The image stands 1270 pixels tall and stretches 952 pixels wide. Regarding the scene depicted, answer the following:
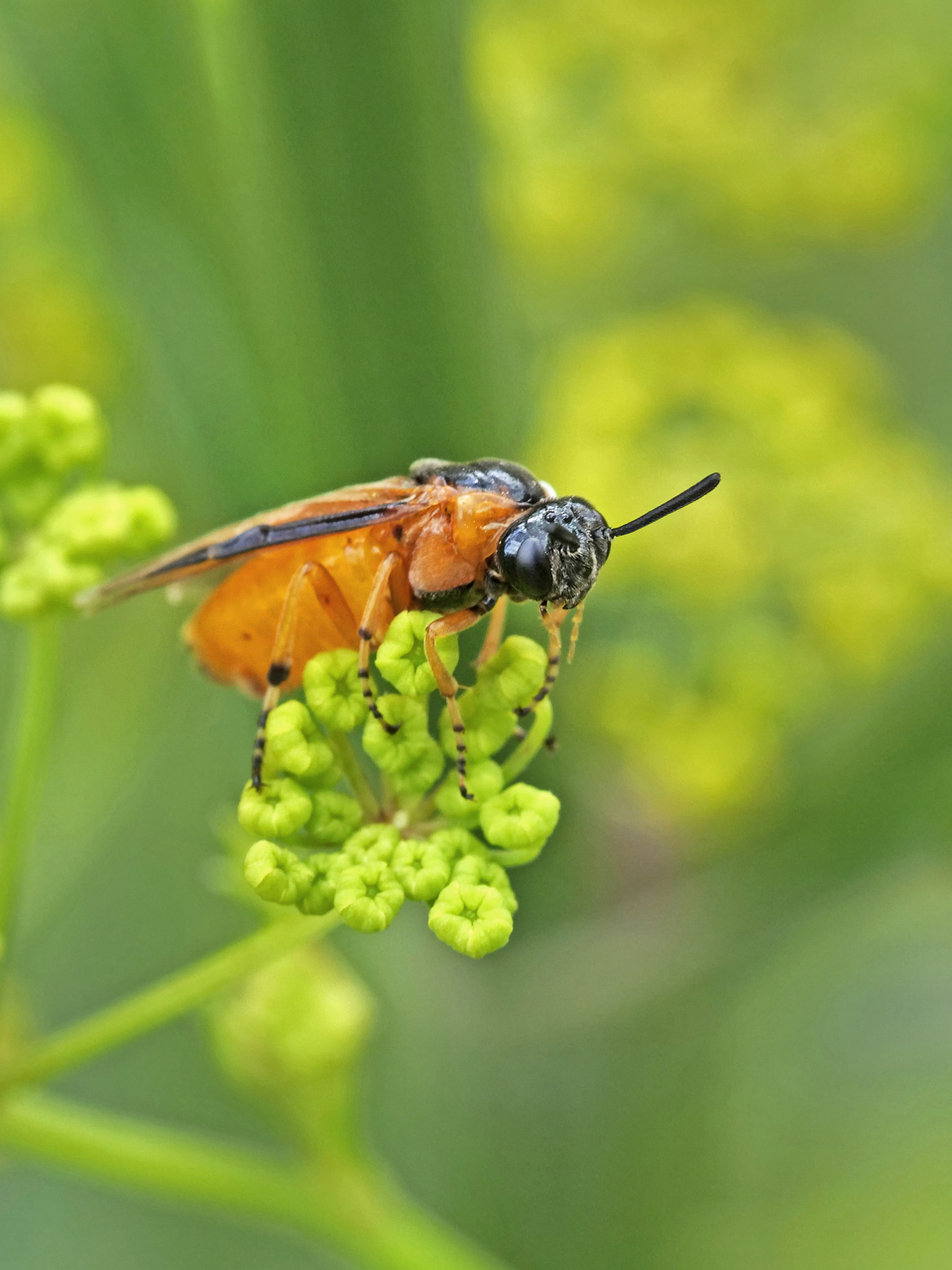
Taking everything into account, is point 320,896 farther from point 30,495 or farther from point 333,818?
point 30,495

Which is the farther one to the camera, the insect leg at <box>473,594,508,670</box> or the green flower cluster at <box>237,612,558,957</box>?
the insect leg at <box>473,594,508,670</box>

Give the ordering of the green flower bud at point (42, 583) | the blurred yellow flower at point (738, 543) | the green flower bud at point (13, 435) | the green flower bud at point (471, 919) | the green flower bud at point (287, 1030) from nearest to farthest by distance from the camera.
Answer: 1. the green flower bud at point (471, 919)
2. the green flower bud at point (42, 583)
3. the green flower bud at point (13, 435)
4. the green flower bud at point (287, 1030)
5. the blurred yellow flower at point (738, 543)

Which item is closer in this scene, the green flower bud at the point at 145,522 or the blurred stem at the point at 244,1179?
the blurred stem at the point at 244,1179

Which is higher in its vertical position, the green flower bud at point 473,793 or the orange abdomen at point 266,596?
the orange abdomen at point 266,596

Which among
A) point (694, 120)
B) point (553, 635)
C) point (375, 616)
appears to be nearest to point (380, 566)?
point (375, 616)

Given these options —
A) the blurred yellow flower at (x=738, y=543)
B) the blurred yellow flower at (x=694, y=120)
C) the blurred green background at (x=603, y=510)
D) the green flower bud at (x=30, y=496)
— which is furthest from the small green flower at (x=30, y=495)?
the blurred yellow flower at (x=694, y=120)

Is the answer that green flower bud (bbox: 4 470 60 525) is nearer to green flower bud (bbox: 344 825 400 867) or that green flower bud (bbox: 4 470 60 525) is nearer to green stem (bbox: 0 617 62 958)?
green stem (bbox: 0 617 62 958)

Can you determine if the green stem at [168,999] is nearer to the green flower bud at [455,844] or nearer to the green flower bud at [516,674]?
the green flower bud at [455,844]

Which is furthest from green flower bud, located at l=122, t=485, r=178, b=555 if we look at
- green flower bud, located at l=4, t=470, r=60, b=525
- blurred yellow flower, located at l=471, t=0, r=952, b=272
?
blurred yellow flower, located at l=471, t=0, r=952, b=272

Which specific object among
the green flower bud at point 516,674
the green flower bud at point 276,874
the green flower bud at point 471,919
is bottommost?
the green flower bud at point 471,919
